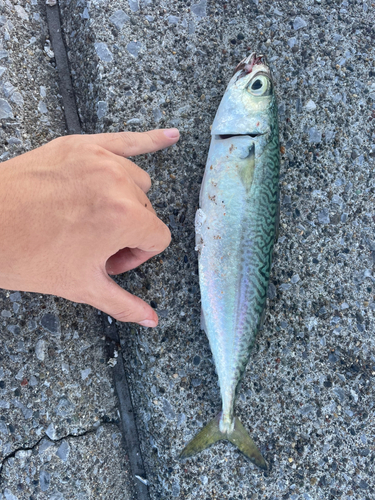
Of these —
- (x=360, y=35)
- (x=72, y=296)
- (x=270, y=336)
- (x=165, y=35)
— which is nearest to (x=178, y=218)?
(x=72, y=296)

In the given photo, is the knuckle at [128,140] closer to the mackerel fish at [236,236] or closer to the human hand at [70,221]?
the human hand at [70,221]

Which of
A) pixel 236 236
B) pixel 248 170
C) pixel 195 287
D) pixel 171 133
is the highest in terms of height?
pixel 171 133

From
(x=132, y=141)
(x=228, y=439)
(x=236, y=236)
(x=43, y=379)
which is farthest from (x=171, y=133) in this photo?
(x=228, y=439)

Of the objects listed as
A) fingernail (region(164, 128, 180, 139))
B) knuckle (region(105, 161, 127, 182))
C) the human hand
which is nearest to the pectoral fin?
fingernail (region(164, 128, 180, 139))

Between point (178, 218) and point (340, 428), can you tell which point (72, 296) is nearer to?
point (178, 218)

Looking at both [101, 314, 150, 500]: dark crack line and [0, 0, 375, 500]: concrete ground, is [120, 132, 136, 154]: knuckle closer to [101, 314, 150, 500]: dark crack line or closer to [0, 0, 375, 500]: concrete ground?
[0, 0, 375, 500]: concrete ground

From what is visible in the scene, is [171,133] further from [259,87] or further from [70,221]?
[70,221]
